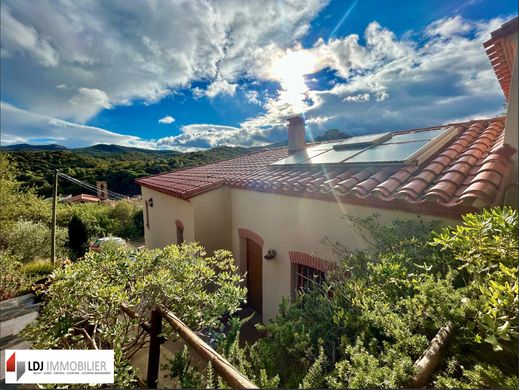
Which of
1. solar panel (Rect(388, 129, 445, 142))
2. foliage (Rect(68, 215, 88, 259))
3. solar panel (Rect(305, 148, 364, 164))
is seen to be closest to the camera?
solar panel (Rect(388, 129, 445, 142))

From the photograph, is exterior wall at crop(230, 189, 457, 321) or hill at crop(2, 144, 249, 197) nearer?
exterior wall at crop(230, 189, 457, 321)

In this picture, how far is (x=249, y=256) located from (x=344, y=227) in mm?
4305

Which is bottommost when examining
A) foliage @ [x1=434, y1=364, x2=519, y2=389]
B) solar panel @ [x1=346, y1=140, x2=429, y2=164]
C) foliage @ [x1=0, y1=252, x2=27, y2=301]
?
foliage @ [x1=0, y1=252, x2=27, y2=301]

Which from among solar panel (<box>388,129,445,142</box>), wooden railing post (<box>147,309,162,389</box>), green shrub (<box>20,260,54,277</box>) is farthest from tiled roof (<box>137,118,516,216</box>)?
green shrub (<box>20,260,54,277</box>)

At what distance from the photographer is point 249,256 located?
8.61 m

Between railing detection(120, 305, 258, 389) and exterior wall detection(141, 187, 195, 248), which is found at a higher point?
exterior wall detection(141, 187, 195, 248)

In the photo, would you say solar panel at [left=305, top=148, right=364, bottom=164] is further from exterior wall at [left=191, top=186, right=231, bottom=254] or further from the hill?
the hill

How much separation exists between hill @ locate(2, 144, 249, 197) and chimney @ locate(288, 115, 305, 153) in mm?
7982

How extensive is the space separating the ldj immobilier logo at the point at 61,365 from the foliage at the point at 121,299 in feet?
0.37

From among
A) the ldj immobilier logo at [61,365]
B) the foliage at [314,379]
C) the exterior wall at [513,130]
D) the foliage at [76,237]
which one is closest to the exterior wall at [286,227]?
the exterior wall at [513,130]

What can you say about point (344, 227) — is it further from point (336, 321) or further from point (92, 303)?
point (92, 303)

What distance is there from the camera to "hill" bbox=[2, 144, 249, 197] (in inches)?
695

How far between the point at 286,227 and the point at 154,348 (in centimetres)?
422

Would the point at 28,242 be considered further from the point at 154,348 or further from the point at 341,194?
the point at 341,194
